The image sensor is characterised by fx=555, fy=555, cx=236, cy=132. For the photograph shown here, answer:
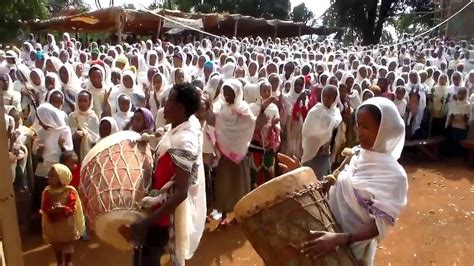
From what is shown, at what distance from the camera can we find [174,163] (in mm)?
2887

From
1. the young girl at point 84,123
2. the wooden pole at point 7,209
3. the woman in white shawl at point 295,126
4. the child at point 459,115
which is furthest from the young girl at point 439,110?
the wooden pole at point 7,209

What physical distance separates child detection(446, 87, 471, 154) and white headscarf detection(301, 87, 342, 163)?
4.22 m

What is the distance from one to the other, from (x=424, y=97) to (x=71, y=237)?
281 inches

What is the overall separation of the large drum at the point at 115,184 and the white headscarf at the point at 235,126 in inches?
109

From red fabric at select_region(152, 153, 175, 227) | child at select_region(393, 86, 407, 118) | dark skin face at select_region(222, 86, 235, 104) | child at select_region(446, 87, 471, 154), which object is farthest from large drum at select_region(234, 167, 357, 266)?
child at select_region(446, 87, 471, 154)

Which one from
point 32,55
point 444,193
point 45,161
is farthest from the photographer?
point 32,55

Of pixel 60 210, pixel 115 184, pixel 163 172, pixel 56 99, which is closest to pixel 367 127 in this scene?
pixel 163 172

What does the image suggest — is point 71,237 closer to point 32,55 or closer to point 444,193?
point 444,193

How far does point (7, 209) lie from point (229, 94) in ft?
12.8

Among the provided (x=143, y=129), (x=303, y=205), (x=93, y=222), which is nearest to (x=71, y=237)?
(x=143, y=129)

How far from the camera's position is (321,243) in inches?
92.4

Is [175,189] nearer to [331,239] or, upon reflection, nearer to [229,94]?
[331,239]

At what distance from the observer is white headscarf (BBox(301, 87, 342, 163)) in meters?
5.90

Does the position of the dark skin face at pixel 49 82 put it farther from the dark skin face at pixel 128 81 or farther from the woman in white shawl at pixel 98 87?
the dark skin face at pixel 128 81
